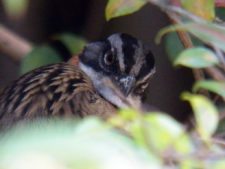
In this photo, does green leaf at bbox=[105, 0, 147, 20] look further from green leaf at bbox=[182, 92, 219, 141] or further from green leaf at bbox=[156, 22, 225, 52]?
green leaf at bbox=[182, 92, 219, 141]

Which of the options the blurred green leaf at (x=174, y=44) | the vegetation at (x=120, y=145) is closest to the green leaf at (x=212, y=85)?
the vegetation at (x=120, y=145)

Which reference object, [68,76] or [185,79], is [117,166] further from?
[185,79]

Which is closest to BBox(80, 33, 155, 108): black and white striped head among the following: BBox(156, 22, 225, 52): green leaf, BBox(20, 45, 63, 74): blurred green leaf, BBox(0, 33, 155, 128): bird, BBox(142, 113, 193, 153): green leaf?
BBox(0, 33, 155, 128): bird

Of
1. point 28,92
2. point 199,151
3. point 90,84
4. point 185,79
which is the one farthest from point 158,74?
point 199,151

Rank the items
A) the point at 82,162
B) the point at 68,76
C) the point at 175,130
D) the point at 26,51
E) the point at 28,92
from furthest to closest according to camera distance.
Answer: the point at 26,51, the point at 68,76, the point at 28,92, the point at 175,130, the point at 82,162

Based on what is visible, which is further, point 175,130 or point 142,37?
point 142,37

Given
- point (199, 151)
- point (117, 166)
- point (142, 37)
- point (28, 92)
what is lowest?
point (142, 37)

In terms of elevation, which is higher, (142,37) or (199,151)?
(199,151)

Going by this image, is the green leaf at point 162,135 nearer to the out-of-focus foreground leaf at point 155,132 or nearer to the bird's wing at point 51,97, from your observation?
the out-of-focus foreground leaf at point 155,132
